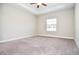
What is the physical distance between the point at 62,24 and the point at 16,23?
1.31 meters

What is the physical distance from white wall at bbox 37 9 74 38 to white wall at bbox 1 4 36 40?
29 centimetres

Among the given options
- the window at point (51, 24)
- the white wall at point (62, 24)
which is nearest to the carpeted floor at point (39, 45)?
the white wall at point (62, 24)

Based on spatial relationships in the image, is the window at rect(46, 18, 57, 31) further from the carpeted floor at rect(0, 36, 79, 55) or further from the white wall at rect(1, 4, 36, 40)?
the white wall at rect(1, 4, 36, 40)

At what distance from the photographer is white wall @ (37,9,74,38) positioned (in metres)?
1.77

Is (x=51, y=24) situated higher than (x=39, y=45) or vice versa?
(x=51, y=24)

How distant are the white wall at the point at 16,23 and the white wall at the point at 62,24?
29 cm

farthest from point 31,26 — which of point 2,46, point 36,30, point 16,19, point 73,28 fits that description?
point 73,28

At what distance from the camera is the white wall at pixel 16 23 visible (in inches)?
78.5

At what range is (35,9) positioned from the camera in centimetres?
195

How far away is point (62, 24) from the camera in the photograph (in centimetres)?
194

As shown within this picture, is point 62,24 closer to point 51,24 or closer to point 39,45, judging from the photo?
point 51,24

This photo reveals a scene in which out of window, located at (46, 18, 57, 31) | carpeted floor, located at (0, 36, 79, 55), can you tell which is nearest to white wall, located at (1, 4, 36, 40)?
carpeted floor, located at (0, 36, 79, 55)

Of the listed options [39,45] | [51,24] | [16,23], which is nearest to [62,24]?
[51,24]
